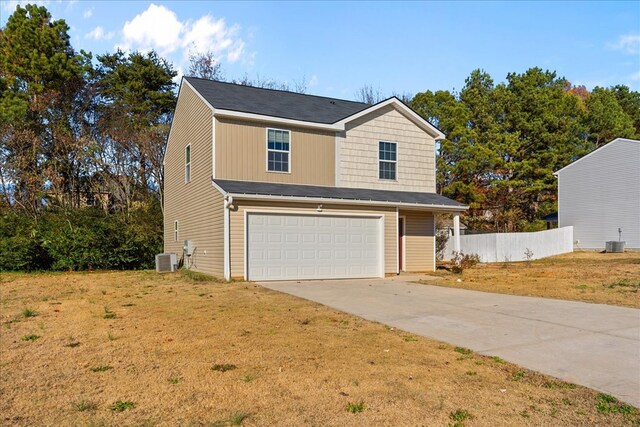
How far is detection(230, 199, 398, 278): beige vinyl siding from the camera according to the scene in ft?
44.8

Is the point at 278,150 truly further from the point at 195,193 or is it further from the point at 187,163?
the point at 187,163

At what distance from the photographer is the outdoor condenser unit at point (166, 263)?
1825 cm

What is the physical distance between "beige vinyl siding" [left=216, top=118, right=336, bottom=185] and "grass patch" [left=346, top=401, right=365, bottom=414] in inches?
463

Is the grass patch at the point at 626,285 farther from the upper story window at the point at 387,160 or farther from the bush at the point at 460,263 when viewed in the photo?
the upper story window at the point at 387,160

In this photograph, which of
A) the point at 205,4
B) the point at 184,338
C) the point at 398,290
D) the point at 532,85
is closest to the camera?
the point at 184,338

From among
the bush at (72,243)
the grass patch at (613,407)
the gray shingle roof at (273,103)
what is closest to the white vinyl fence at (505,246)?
the gray shingle roof at (273,103)

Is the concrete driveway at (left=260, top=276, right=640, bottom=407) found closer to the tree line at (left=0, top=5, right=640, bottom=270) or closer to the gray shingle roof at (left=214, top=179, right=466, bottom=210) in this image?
the gray shingle roof at (left=214, top=179, right=466, bottom=210)

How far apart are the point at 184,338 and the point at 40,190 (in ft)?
72.8

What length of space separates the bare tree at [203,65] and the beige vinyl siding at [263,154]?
794 inches

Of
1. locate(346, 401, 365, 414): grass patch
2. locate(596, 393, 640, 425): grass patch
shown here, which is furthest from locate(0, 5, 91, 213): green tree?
locate(596, 393, 640, 425): grass patch

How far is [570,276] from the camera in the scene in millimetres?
15000

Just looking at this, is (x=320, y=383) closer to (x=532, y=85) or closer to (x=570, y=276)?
(x=570, y=276)

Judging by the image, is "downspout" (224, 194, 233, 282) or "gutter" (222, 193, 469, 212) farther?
"gutter" (222, 193, 469, 212)

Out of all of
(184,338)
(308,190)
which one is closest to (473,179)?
(308,190)
